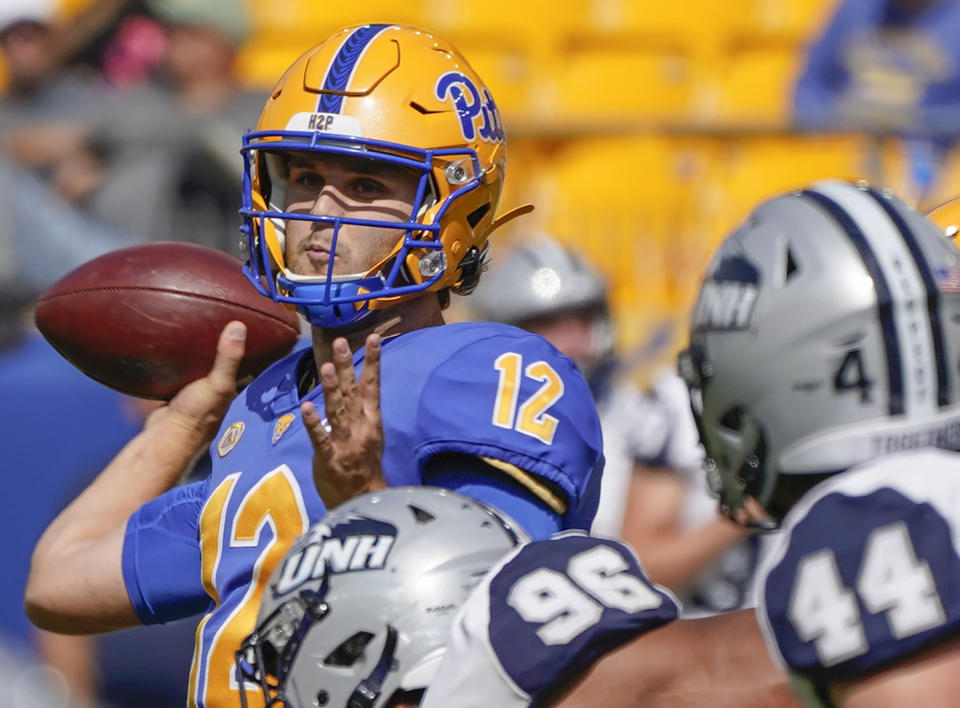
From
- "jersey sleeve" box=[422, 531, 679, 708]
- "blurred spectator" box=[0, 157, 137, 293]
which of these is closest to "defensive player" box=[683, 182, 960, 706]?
"jersey sleeve" box=[422, 531, 679, 708]

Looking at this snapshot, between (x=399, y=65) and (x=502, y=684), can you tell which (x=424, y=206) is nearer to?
(x=399, y=65)

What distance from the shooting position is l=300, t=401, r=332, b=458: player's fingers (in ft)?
6.44

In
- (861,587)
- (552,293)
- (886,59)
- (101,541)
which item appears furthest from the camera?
(886,59)

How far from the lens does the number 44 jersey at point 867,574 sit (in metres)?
1.33

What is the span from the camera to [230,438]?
2295 millimetres

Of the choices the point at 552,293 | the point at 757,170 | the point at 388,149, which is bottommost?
the point at 552,293

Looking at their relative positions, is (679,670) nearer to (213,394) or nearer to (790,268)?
(790,268)

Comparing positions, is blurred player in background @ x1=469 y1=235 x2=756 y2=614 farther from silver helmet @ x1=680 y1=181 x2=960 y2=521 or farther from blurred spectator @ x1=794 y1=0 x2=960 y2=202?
silver helmet @ x1=680 y1=181 x2=960 y2=521

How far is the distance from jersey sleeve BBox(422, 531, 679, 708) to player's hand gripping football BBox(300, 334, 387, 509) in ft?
1.53

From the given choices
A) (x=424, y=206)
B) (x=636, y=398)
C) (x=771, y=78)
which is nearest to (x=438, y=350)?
(x=424, y=206)

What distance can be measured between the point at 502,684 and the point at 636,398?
10.7 feet

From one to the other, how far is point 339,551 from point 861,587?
0.55 m

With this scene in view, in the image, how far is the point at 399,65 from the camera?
2307 millimetres

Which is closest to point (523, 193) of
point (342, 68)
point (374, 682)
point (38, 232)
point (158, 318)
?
point (38, 232)
